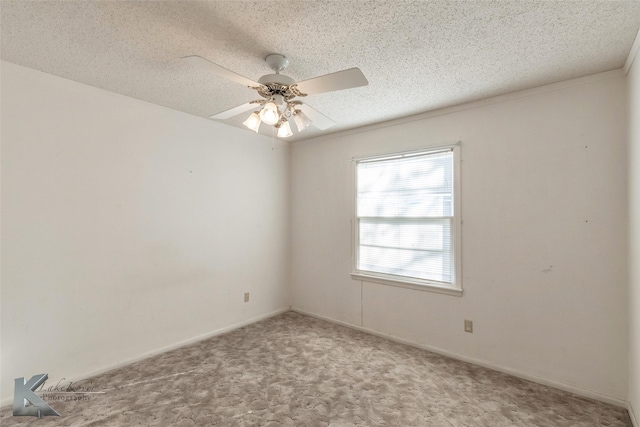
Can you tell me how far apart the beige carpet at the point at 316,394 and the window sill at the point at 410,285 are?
65cm

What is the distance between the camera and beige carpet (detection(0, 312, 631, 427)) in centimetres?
202

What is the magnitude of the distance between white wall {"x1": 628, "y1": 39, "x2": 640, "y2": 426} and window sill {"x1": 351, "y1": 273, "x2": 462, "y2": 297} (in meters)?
1.19

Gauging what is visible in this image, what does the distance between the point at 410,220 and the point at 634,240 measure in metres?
1.72

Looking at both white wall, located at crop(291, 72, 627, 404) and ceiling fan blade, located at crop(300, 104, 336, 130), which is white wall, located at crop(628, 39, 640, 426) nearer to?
white wall, located at crop(291, 72, 627, 404)

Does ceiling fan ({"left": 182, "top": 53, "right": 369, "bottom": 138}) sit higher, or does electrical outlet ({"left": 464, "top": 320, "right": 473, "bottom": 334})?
ceiling fan ({"left": 182, "top": 53, "right": 369, "bottom": 138})

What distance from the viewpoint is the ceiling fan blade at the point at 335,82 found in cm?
153

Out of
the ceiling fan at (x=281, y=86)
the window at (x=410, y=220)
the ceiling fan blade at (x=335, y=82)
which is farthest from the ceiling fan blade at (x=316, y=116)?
the window at (x=410, y=220)

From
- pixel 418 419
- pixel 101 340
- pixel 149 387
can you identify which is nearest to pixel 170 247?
Result: pixel 101 340

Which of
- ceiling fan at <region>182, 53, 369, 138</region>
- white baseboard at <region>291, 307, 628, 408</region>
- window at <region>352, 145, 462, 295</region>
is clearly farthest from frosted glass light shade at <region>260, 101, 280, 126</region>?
white baseboard at <region>291, 307, 628, 408</region>

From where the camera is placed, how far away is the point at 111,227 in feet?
8.83

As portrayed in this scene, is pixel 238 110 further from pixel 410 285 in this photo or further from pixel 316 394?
pixel 410 285

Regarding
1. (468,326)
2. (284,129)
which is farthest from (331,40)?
(468,326)

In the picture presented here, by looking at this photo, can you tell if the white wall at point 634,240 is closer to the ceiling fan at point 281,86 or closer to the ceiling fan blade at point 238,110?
the ceiling fan at point 281,86

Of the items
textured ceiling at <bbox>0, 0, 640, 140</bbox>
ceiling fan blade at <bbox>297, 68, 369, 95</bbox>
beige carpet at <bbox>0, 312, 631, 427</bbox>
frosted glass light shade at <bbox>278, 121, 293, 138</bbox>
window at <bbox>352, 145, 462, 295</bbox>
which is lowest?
beige carpet at <bbox>0, 312, 631, 427</bbox>
